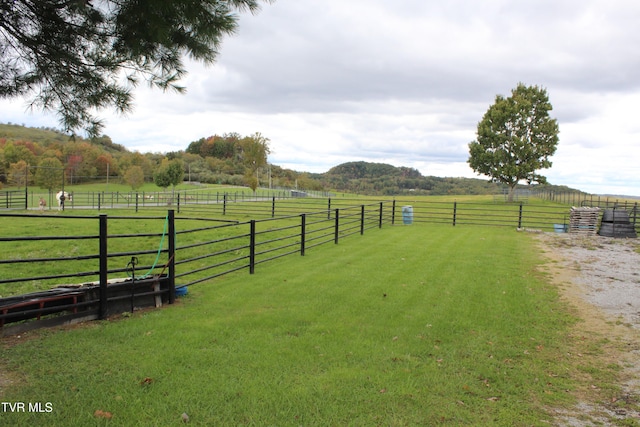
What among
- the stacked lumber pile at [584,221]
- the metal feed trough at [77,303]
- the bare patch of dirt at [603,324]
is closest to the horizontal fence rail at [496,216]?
the stacked lumber pile at [584,221]

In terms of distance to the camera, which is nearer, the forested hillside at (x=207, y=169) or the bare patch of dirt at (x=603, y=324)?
the bare patch of dirt at (x=603, y=324)

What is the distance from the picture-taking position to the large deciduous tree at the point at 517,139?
4125 cm

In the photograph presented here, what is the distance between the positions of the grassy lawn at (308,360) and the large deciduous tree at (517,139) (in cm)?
3840

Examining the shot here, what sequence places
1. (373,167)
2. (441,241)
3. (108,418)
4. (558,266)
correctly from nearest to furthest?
1. (108,418)
2. (558,266)
3. (441,241)
4. (373,167)

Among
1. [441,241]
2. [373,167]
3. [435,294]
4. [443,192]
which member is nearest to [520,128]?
[443,192]

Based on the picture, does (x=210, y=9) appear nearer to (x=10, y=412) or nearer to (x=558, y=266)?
(x=10, y=412)

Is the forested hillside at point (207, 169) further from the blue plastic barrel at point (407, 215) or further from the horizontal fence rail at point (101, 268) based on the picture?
the horizontal fence rail at point (101, 268)

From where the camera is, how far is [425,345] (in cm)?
435

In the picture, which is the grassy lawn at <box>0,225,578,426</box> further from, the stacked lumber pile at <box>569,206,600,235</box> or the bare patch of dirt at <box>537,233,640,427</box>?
the stacked lumber pile at <box>569,206,600,235</box>

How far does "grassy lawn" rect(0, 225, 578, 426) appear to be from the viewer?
9.75ft

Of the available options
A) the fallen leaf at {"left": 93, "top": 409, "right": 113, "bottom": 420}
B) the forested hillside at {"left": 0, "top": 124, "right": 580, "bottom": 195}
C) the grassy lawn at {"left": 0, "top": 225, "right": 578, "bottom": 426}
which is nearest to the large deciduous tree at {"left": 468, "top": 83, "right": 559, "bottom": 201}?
the forested hillside at {"left": 0, "top": 124, "right": 580, "bottom": 195}

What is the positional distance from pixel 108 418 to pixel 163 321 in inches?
83.1

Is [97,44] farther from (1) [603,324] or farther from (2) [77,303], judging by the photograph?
(1) [603,324]

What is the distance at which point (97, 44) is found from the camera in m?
4.95
